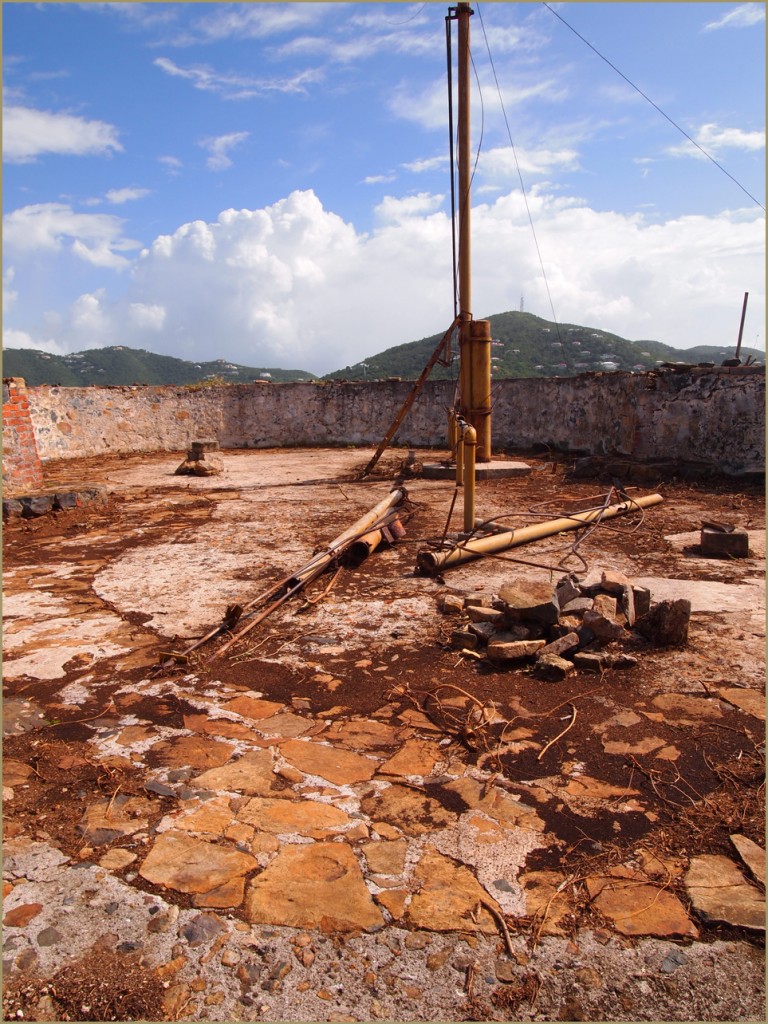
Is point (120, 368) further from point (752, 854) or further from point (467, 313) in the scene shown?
point (752, 854)

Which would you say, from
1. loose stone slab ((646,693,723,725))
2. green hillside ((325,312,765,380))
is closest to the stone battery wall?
loose stone slab ((646,693,723,725))

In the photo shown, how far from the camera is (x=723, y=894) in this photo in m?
2.13

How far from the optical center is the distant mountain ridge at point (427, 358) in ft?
97.1

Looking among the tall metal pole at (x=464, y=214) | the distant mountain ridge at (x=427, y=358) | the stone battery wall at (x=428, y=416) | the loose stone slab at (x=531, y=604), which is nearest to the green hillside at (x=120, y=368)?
the distant mountain ridge at (x=427, y=358)

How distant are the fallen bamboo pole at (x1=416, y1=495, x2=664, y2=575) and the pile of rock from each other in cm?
107

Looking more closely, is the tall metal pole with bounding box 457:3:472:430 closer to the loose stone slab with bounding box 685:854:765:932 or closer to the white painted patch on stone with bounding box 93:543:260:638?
the white painted patch on stone with bounding box 93:543:260:638

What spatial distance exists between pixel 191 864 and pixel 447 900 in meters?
0.89

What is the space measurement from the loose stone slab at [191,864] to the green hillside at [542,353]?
25.9 m

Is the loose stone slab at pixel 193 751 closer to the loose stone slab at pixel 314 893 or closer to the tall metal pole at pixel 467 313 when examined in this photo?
the loose stone slab at pixel 314 893

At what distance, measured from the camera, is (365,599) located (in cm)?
502

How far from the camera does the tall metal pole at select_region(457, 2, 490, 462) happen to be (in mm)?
9164

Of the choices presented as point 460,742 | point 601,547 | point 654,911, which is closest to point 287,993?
point 654,911

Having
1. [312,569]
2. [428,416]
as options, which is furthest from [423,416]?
[312,569]

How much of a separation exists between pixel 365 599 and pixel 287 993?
328 cm
